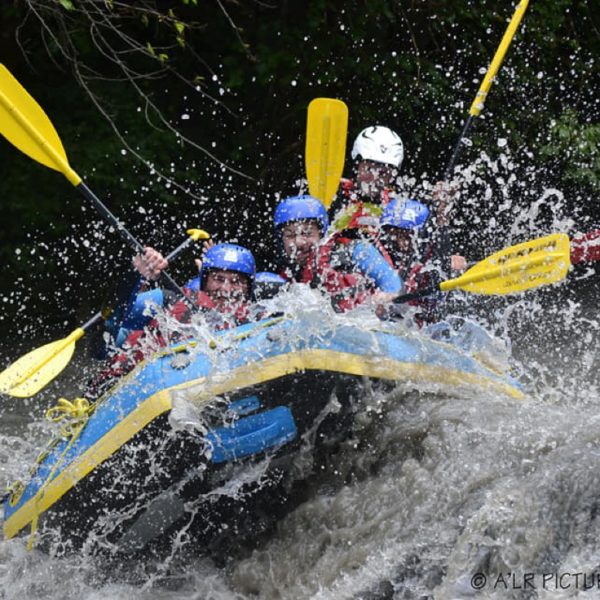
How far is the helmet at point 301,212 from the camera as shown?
4879mm

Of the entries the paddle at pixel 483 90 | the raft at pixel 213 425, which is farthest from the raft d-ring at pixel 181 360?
the paddle at pixel 483 90

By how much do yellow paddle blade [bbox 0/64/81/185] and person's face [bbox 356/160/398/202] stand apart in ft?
4.92

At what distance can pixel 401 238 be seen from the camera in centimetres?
532

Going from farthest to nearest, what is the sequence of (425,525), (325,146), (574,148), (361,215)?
(574,148) → (325,146) → (361,215) → (425,525)

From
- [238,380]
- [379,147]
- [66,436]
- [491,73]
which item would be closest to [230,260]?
[238,380]

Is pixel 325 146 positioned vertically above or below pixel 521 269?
above

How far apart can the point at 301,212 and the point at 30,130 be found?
1202mm

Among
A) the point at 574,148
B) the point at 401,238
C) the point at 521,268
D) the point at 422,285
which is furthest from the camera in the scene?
the point at 574,148

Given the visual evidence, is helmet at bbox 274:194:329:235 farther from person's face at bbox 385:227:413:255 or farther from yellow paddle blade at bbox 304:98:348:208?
yellow paddle blade at bbox 304:98:348:208

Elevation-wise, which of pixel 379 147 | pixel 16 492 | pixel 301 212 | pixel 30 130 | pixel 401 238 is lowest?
pixel 16 492

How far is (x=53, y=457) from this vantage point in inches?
181

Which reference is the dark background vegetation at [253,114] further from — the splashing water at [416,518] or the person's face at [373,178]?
the splashing water at [416,518]

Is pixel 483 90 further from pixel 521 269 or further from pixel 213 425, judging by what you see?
pixel 213 425

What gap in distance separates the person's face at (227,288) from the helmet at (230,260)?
0.02m
